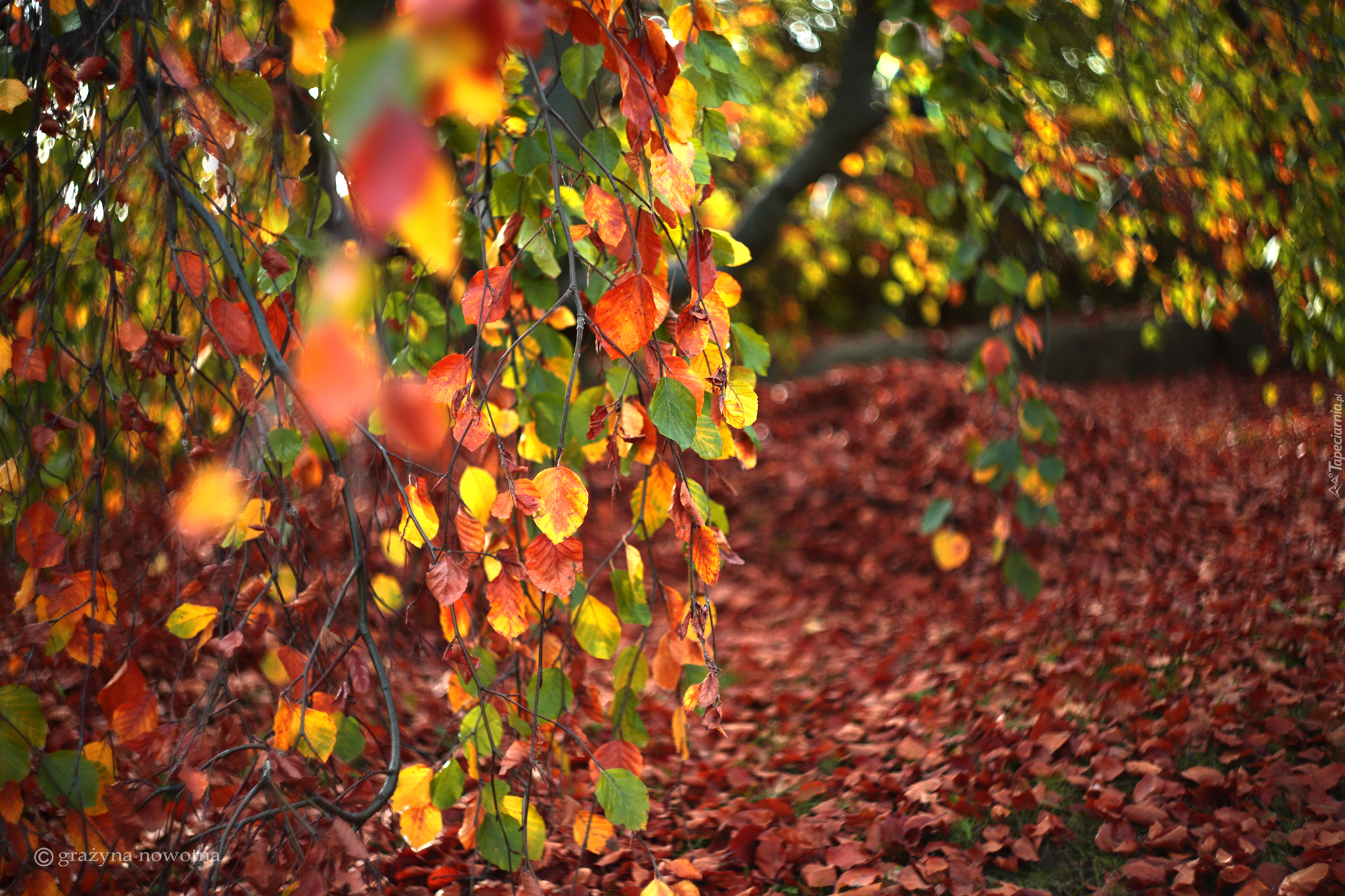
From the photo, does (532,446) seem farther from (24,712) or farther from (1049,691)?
(1049,691)

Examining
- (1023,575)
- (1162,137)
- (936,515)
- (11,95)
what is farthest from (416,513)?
(1162,137)

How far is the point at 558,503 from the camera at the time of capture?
0.88m

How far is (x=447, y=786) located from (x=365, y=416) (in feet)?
2.02

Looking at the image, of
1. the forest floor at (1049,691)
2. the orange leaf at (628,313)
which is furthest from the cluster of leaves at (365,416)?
the forest floor at (1049,691)

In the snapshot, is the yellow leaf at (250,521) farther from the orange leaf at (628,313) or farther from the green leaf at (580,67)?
the green leaf at (580,67)

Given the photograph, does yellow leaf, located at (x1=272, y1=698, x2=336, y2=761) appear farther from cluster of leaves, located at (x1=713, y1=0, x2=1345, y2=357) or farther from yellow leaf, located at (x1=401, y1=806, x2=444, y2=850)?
cluster of leaves, located at (x1=713, y1=0, x2=1345, y2=357)

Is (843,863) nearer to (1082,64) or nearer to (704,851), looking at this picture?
(704,851)

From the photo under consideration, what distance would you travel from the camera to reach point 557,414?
1238mm

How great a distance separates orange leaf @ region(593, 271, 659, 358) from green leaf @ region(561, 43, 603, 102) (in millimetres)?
366

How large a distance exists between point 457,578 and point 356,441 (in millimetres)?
908

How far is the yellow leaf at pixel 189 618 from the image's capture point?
42.4 inches

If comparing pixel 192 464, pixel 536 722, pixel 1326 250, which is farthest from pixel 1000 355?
pixel 192 464

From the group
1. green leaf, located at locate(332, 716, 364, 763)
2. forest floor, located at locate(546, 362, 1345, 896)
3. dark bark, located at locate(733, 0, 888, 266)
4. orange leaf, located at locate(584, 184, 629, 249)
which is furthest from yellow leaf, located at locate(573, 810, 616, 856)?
dark bark, located at locate(733, 0, 888, 266)

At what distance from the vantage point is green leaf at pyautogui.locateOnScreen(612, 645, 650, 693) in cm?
122
